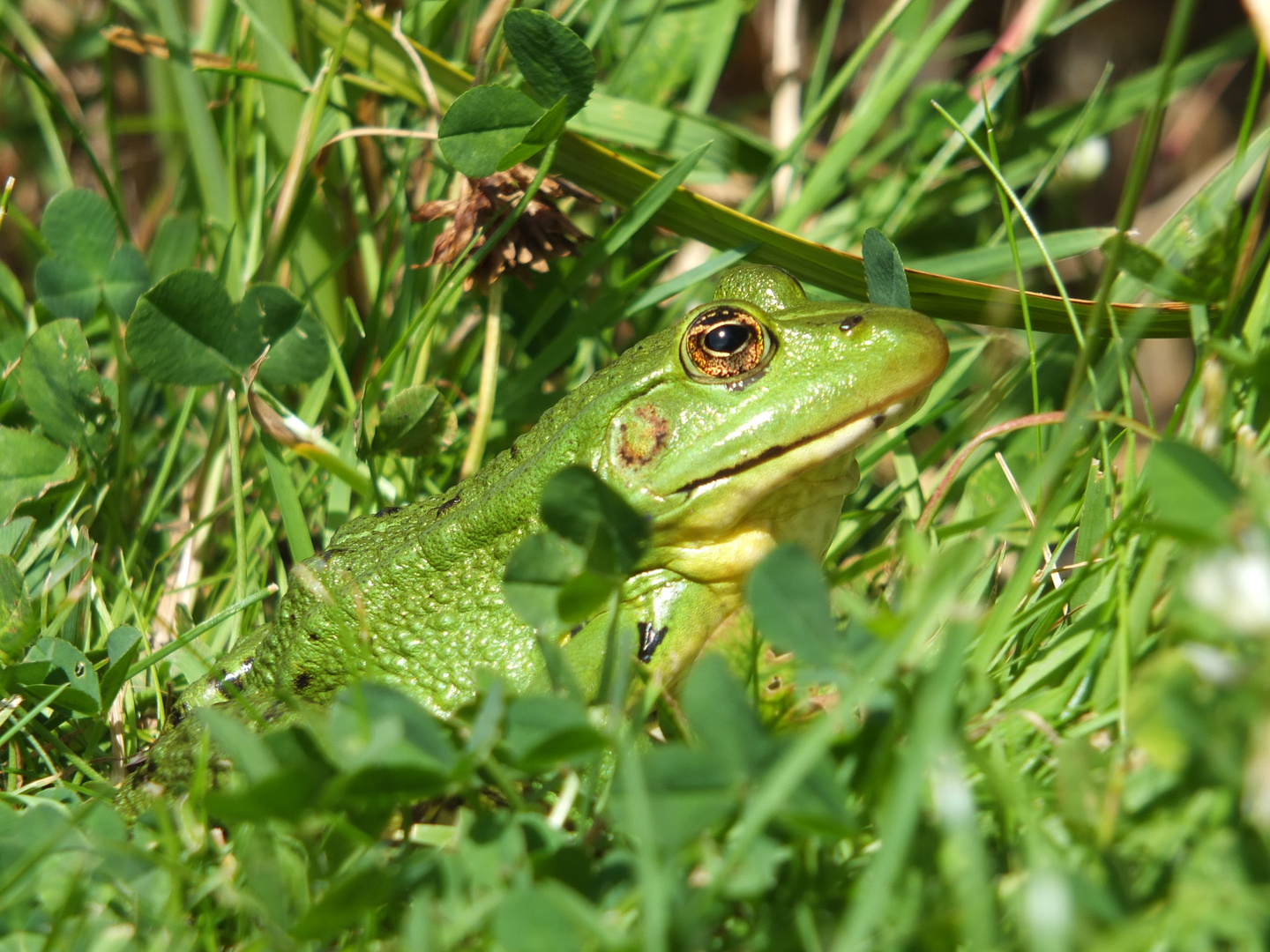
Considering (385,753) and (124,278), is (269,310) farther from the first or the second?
(385,753)

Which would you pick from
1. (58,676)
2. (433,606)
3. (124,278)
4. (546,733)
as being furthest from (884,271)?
(124,278)

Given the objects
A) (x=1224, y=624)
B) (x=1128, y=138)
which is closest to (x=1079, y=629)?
(x=1224, y=624)

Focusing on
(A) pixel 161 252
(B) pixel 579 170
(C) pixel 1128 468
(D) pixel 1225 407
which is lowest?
(C) pixel 1128 468

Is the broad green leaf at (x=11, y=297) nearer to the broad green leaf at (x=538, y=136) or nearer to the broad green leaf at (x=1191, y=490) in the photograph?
the broad green leaf at (x=538, y=136)

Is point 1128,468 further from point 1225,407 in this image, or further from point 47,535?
point 47,535

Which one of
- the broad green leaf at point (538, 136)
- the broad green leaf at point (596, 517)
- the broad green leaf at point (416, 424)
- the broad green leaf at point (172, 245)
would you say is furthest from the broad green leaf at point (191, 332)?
the broad green leaf at point (596, 517)

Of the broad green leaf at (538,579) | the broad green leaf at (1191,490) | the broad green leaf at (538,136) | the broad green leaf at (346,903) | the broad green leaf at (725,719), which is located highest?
the broad green leaf at (538,136)
